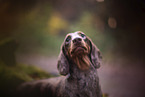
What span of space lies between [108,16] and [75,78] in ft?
6.28

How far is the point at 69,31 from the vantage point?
10.8ft

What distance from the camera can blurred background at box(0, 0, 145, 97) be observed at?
3225mm

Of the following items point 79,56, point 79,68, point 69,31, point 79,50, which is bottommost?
point 79,68

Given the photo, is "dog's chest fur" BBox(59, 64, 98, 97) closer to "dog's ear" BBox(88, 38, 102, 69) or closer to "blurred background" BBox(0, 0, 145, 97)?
"dog's ear" BBox(88, 38, 102, 69)

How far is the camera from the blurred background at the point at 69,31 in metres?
3.22

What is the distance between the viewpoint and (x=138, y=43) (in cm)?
330

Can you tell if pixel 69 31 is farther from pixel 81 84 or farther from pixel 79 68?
pixel 81 84

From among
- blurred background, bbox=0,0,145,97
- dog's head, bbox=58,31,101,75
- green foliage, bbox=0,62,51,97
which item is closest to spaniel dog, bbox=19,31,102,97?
dog's head, bbox=58,31,101,75

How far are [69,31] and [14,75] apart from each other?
6.22 ft

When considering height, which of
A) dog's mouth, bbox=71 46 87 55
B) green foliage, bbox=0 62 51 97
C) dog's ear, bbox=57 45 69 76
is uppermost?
dog's mouth, bbox=71 46 87 55

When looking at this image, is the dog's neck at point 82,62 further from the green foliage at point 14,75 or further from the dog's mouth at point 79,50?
the green foliage at point 14,75

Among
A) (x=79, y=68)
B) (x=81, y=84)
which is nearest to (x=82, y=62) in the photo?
(x=79, y=68)

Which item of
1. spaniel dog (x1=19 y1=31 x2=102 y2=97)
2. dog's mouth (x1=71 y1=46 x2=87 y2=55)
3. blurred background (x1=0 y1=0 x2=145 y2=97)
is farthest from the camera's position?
blurred background (x1=0 y1=0 x2=145 y2=97)

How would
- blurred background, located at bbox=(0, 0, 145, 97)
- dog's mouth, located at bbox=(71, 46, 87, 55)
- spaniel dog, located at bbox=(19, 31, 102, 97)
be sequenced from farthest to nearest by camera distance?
1. blurred background, located at bbox=(0, 0, 145, 97)
2. spaniel dog, located at bbox=(19, 31, 102, 97)
3. dog's mouth, located at bbox=(71, 46, 87, 55)
